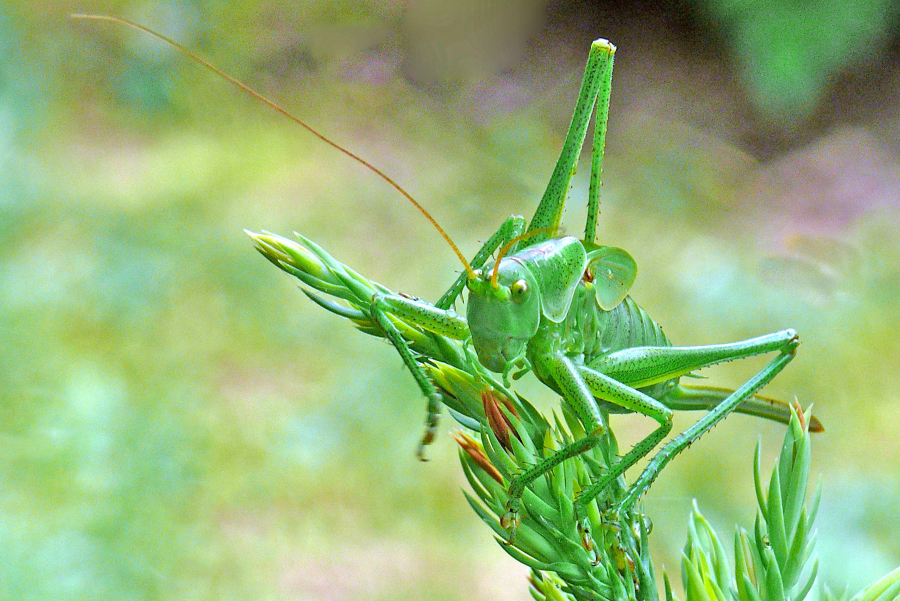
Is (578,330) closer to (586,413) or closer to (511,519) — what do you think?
(586,413)

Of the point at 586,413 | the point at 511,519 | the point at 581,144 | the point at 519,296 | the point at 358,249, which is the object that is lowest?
the point at 511,519

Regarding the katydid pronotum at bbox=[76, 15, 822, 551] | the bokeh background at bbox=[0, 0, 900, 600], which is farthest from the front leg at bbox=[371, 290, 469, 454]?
the bokeh background at bbox=[0, 0, 900, 600]

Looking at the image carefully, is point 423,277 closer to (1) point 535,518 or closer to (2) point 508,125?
(2) point 508,125

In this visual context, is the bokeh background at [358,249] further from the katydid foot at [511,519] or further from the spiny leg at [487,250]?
the katydid foot at [511,519]

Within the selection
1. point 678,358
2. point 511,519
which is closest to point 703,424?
point 678,358

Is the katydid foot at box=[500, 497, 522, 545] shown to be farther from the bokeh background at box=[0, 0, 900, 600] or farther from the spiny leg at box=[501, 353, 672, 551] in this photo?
the bokeh background at box=[0, 0, 900, 600]

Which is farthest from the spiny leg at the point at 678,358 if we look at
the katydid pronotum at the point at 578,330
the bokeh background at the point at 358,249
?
the bokeh background at the point at 358,249
